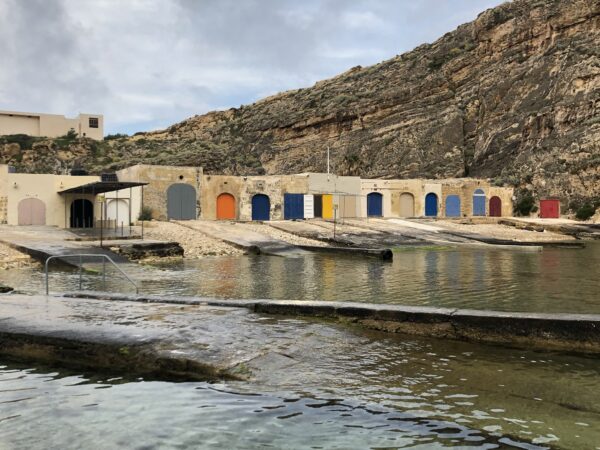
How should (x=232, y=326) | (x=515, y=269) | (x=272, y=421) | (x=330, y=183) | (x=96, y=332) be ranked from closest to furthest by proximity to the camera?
(x=272, y=421), (x=96, y=332), (x=232, y=326), (x=515, y=269), (x=330, y=183)

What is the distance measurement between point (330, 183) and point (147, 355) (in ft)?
119

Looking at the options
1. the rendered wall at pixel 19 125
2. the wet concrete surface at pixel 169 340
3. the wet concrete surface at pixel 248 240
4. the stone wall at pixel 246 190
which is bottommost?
the wet concrete surface at pixel 169 340

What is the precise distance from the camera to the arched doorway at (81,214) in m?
28.7

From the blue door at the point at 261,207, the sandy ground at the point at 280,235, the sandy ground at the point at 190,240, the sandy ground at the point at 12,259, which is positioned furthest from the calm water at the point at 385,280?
the blue door at the point at 261,207

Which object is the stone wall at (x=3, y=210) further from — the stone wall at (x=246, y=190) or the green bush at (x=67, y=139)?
the green bush at (x=67, y=139)

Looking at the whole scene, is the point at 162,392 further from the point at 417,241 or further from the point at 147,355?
the point at 417,241

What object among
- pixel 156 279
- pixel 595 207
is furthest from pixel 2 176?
pixel 595 207

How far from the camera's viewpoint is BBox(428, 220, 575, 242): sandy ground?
31.0 metres

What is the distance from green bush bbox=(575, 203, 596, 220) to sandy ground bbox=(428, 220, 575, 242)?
1076 centimetres

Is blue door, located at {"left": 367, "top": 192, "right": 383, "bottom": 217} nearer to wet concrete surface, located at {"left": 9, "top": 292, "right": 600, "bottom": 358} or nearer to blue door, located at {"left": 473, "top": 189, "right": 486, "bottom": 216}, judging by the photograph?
blue door, located at {"left": 473, "top": 189, "right": 486, "bottom": 216}

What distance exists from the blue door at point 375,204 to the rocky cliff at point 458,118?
49.9 ft

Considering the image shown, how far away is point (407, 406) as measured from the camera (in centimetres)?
404

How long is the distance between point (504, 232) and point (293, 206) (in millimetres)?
14923

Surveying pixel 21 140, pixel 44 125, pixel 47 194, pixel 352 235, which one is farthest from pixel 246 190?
pixel 44 125
